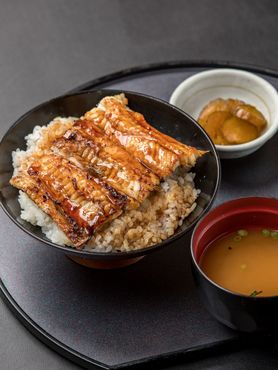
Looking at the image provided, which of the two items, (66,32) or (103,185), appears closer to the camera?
(103,185)

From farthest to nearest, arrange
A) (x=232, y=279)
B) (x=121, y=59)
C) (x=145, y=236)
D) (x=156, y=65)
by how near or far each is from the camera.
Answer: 1. (x=121, y=59)
2. (x=156, y=65)
3. (x=145, y=236)
4. (x=232, y=279)

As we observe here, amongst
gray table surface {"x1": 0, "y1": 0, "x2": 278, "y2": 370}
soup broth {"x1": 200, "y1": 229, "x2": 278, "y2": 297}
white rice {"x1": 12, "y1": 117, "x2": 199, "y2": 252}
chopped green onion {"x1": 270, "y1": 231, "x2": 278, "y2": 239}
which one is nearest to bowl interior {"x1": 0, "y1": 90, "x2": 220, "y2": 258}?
white rice {"x1": 12, "y1": 117, "x2": 199, "y2": 252}

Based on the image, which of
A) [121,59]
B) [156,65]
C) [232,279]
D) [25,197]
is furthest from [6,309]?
[121,59]

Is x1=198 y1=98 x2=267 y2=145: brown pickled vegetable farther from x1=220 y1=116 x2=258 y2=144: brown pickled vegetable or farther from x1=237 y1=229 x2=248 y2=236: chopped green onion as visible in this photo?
x1=237 y1=229 x2=248 y2=236: chopped green onion

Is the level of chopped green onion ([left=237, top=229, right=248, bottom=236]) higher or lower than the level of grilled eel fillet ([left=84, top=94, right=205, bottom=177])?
lower

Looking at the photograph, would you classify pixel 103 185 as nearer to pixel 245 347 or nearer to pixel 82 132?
pixel 82 132

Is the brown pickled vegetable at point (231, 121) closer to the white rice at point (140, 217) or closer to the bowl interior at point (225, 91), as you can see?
the bowl interior at point (225, 91)
